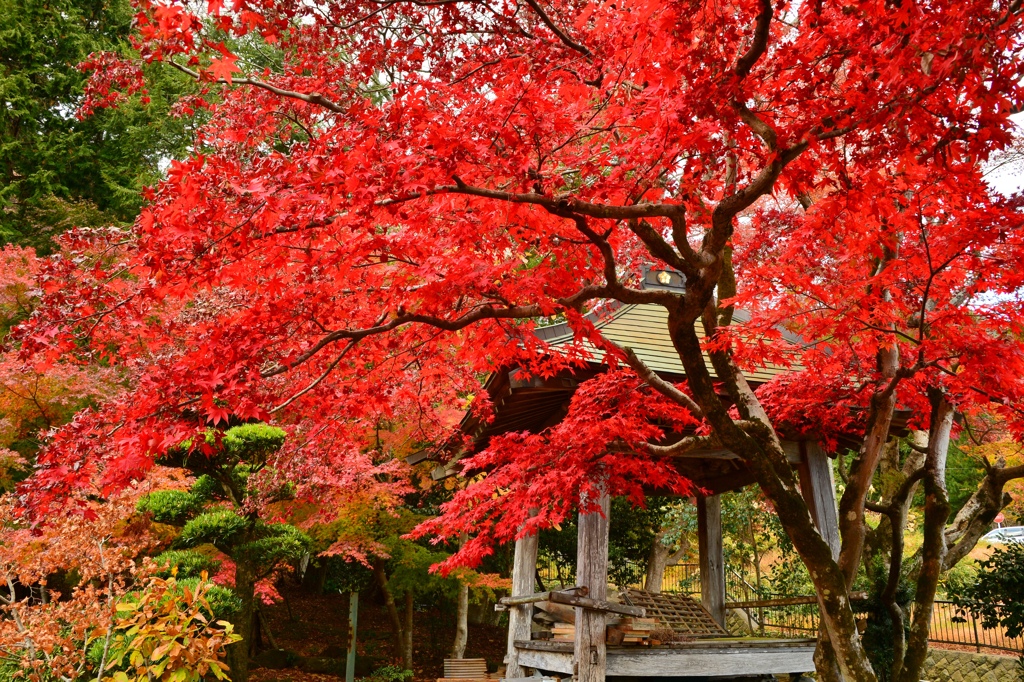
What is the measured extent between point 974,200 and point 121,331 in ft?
17.9

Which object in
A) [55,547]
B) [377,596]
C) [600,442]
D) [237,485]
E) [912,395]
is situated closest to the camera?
[600,442]

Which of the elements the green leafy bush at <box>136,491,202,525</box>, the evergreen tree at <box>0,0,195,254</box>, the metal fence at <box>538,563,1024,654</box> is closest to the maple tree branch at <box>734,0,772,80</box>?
the green leafy bush at <box>136,491,202,525</box>

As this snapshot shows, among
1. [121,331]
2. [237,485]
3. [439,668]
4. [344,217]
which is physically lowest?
[439,668]

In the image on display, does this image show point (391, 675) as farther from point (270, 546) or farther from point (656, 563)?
point (656, 563)

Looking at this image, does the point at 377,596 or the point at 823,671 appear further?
the point at 377,596

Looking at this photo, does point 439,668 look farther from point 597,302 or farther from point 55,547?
point 597,302

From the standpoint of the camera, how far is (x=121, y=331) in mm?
4609

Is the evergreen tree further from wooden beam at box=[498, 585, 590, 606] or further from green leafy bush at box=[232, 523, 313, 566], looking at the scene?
wooden beam at box=[498, 585, 590, 606]

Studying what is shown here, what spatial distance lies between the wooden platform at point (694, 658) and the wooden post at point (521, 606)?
126 millimetres

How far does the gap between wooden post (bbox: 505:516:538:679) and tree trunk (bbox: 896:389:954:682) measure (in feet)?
12.4

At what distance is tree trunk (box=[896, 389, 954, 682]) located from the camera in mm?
5094

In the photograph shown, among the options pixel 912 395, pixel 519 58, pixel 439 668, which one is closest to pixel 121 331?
pixel 519 58

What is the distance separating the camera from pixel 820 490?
23.8 ft

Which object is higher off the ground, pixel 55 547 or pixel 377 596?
pixel 55 547
